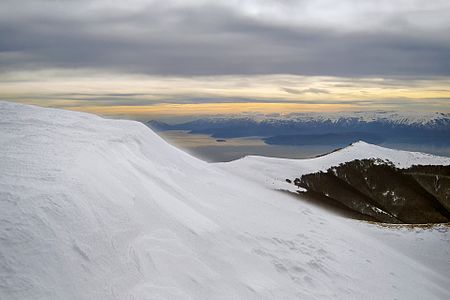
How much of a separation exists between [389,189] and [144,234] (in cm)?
9179

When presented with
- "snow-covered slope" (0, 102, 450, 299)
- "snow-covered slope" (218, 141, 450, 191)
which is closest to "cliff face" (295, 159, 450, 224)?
"snow-covered slope" (218, 141, 450, 191)

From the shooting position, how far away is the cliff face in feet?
276

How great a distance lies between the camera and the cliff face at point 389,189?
8419 centimetres

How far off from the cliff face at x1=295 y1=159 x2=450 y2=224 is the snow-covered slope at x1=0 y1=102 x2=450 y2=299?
5014cm

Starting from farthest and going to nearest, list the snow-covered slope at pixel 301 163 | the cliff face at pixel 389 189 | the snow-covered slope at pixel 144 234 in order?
1. the cliff face at pixel 389 189
2. the snow-covered slope at pixel 301 163
3. the snow-covered slope at pixel 144 234

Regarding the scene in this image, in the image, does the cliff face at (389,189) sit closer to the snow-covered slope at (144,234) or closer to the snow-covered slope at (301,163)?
the snow-covered slope at (301,163)

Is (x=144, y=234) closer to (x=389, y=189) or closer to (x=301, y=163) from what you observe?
(x=301, y=163)

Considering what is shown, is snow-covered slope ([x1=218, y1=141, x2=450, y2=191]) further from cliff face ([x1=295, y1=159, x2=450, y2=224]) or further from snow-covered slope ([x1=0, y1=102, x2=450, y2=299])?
snow-covered slope ([x1=0, y1=102, x2=450, y2=299])

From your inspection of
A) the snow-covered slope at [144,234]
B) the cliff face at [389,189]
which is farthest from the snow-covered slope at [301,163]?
the snow-covered slope at [144,234]

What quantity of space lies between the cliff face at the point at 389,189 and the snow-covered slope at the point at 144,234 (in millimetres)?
50144

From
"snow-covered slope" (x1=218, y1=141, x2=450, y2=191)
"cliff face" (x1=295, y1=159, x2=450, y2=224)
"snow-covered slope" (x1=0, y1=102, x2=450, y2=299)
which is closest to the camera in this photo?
"snow-covered slope" (x1=0, y1=102, x2=450, y2=299)

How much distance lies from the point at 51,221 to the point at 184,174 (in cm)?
1741

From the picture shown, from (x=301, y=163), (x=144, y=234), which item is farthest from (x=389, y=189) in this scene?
(x=144, y=234)

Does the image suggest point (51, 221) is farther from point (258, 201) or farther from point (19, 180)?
point (258, 201)
